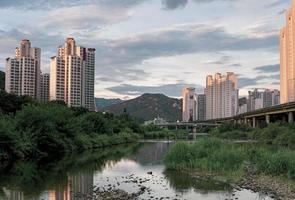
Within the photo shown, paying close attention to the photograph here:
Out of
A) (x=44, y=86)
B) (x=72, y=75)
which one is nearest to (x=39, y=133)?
(x=72, y=75)

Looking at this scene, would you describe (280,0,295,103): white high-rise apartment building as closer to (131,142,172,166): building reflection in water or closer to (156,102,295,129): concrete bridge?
(156,102,295,129): concrete bridge

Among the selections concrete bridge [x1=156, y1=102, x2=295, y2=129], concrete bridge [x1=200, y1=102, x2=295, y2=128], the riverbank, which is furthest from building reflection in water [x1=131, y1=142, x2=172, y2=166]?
concrete bridge [x1=156, y1=102, x2=295, y2=129]

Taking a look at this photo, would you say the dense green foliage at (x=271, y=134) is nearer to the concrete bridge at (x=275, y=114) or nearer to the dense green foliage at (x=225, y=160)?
the concrete bridge at (x=275, y=114)

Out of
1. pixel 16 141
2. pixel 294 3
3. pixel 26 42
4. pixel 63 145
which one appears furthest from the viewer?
pixel 26 42

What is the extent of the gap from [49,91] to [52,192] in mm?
92872

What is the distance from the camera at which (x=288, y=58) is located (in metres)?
117

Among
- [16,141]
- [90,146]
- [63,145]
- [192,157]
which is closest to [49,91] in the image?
[90,146]

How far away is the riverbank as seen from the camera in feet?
83.8

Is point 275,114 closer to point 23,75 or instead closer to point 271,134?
point 271,134

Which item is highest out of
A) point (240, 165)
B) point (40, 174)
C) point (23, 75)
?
point (23, 75)

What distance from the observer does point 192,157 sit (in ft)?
117

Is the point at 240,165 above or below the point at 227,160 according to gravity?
below

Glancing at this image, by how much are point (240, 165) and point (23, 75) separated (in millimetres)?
86027

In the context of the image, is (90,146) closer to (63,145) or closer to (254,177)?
(63,145)
